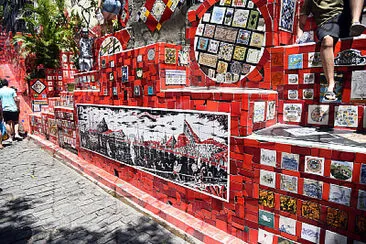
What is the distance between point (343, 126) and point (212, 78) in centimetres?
180

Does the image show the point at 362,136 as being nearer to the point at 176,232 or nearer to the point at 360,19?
the point at 360,19

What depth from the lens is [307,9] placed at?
2918mm

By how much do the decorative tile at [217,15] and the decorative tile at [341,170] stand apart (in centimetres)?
240

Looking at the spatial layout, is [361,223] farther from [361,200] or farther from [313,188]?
[313,188]

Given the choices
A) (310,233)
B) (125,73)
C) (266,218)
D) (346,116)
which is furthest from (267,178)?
(125,73)

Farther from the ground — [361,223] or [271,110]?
[271,110]

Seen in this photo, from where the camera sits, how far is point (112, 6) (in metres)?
5.77

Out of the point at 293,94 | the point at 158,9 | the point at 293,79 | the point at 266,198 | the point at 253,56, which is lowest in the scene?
the point at 266,198

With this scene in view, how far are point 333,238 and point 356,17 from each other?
2.08 meters

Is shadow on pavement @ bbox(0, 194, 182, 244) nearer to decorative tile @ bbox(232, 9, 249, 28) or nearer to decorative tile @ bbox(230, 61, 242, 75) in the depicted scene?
decorative tile @ bbox(230, 61, 242, 75)

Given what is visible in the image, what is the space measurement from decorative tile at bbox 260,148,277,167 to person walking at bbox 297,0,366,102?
0.80 m

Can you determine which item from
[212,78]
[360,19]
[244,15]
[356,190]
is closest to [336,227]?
[356,190]

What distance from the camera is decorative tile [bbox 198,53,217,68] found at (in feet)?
12.3

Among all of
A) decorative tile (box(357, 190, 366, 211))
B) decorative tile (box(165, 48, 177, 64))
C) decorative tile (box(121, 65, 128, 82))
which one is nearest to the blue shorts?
decorative tile (box(121, 65, 128, 82))
